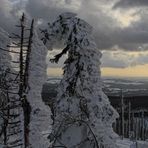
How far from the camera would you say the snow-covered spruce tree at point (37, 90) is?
57.5 ft

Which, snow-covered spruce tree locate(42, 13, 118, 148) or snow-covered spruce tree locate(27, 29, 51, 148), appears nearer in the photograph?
snow-covered spruce tree locate(42, 13, 118, 148)

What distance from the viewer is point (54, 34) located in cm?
1387

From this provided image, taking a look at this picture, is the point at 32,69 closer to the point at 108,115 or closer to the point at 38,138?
the point at 38,138

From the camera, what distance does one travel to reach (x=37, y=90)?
18969 millimetres

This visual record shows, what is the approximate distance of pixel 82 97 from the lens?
1334cm

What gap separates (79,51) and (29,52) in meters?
4.32

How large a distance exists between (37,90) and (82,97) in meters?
5.80

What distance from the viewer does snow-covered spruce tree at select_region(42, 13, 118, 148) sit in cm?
1325

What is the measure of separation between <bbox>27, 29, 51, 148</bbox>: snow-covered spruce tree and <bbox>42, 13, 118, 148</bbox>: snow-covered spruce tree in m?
2.28

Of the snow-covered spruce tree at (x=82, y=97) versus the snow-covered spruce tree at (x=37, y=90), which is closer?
the snow-covered spruce tree at (x=82, y=97)

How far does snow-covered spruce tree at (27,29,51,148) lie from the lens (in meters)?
17.5

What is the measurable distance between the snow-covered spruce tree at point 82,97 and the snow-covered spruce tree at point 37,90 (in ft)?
7.47

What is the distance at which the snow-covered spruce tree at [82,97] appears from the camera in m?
13.2

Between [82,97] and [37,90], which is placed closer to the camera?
[82,97]
